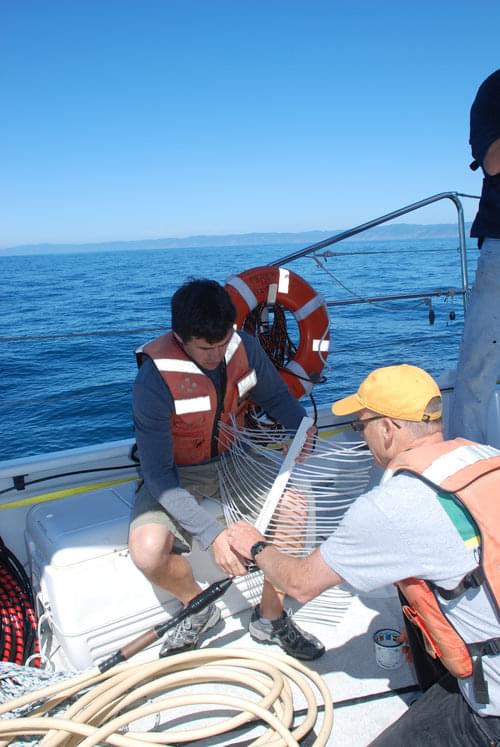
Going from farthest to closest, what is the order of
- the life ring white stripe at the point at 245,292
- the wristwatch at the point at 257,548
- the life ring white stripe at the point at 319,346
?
the life ring white stripe at the point at 319,346 → the life ring white stripe at the point at 245,292 → the wristwatch at the point at 257,548

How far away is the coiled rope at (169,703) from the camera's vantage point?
56.7 inches

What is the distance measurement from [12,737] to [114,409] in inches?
200

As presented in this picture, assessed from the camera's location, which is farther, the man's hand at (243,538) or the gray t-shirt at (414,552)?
the man's hand at (243,538)

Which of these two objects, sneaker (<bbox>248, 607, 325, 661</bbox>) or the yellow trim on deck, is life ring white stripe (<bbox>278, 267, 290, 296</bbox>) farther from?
sneaker (<bbox>248, 607, 325, 661</bbox>)

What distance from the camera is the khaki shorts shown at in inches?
75.1

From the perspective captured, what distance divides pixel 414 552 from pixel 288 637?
3.10 ft

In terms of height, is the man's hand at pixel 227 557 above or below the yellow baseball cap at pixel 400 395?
below

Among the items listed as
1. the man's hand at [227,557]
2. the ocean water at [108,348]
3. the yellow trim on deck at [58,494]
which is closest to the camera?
the man's hand at [227,557]

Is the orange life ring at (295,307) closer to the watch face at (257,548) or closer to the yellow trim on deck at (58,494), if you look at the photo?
the yellow trim on deck at (58,494)

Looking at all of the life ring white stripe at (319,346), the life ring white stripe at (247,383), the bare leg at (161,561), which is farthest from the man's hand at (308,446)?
the life ring white stripe at (319,346)

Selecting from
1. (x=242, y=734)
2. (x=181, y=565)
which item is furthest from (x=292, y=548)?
(x=242, y=734)

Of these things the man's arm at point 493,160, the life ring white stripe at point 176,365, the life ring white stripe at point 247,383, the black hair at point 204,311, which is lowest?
the life ring white stripe at point 247,383

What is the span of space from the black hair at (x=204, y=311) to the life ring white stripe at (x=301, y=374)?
0.94 m

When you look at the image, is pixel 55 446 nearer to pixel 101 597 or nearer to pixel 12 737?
pixel 101 597
